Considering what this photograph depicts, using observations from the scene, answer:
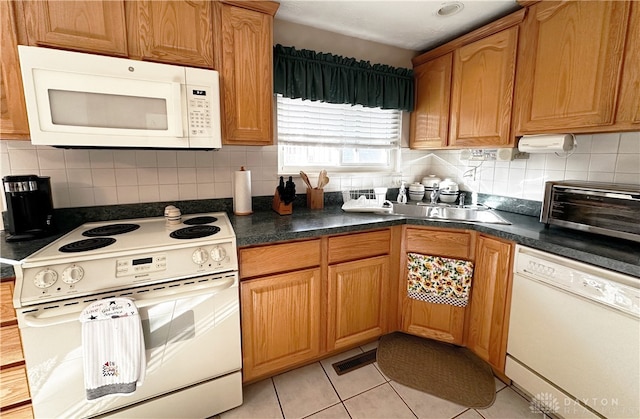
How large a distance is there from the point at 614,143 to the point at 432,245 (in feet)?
3.67

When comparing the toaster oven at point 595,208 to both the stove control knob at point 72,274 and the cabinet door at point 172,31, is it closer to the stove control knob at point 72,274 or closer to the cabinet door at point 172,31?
the cabinet door at point 172,31

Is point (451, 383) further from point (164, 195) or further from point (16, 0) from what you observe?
point (16, 0)

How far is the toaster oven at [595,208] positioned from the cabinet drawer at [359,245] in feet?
2.92

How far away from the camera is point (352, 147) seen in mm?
2371

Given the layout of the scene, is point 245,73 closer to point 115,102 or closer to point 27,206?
point 115,102

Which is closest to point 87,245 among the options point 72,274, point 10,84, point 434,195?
point 72,274

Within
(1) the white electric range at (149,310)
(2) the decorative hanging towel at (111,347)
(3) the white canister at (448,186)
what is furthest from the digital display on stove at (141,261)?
(3) the white canister at (448,186)

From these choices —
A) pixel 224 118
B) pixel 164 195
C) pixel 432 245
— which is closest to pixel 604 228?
pixel 432 245

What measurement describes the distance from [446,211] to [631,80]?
118cm

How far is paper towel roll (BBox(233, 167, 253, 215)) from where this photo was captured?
1.78 meters

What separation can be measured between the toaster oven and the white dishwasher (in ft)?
0.87

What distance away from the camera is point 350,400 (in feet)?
5.07

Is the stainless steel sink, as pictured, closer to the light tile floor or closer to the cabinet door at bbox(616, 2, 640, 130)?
the cabinet door at bbox(616, 2, 640, 130)

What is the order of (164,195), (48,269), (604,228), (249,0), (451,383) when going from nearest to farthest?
1. (48,269)
2. (604,228)
3. (249,0)
4. (451,383)
5. (164,195)
